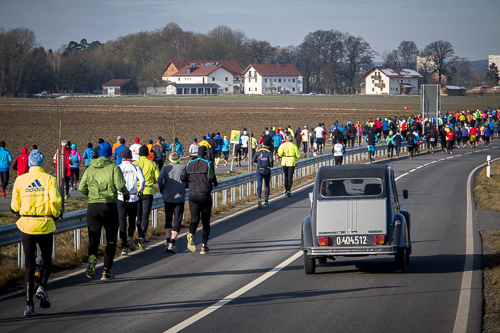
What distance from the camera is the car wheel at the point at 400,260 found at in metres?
8.76

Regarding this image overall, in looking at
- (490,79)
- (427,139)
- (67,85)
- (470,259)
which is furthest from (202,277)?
(490,79)

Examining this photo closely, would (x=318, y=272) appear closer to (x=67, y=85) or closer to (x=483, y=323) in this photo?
(x=483, y=323)

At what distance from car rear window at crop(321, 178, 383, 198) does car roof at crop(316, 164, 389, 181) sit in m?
0.07

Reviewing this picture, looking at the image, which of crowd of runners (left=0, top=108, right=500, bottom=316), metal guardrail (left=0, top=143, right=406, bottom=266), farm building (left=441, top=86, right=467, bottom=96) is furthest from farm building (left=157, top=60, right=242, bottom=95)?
crowd of runners (left=0, top=108, right=500, bottom=316)

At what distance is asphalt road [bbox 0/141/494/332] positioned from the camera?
6539mm

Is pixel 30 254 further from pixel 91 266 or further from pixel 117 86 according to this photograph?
pixel 117 86

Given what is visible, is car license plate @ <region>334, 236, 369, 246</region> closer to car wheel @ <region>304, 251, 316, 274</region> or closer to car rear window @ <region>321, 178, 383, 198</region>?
car wheel @ <region>304, 251, 316, 274</region>

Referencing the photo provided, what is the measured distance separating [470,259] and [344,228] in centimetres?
278

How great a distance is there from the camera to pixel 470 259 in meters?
10.1

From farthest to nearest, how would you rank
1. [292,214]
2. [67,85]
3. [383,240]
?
[67,85] < [292,214] < [383,240]

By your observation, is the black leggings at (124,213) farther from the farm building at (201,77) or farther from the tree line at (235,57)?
the farm building at (201,77)

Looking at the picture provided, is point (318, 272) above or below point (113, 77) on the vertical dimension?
below

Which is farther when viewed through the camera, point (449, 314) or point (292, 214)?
point (292, 214)

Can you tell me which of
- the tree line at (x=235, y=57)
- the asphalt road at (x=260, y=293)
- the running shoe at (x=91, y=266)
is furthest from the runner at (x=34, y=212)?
the tree line at (x=235, y=57)
